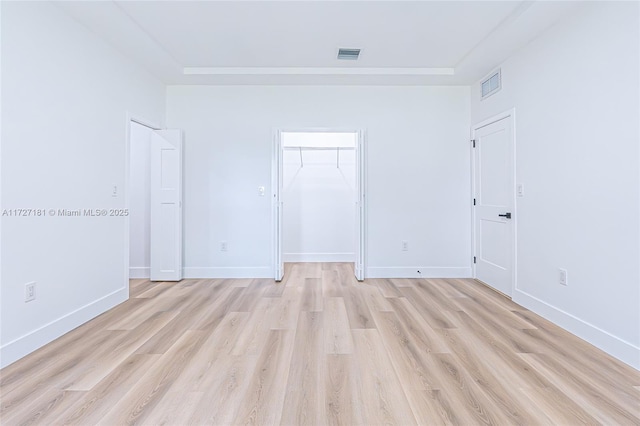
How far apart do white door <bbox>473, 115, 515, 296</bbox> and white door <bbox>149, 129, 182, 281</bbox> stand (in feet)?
12.8

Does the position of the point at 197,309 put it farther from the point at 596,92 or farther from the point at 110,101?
the point at 596,92

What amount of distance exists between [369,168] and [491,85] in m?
1.73

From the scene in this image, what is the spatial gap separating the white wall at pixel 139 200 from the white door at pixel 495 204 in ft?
14.6

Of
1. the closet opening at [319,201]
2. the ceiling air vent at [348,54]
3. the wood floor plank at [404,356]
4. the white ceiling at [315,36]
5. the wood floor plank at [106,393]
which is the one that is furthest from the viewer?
the closet opening at [319,201]

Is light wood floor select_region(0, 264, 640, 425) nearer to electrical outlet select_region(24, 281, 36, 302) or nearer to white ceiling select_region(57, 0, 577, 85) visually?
electrical outlet select_region(24, 281, 36, 302)

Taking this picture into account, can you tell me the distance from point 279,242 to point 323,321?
5.08 feet

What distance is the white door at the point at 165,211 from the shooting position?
3816 mm

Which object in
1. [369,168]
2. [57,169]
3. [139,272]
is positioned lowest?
[139,272]

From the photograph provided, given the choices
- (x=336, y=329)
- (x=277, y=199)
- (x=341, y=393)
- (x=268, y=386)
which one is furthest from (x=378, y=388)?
(x=277, y=199)

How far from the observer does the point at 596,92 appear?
2.17m

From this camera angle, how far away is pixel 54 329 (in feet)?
7.33

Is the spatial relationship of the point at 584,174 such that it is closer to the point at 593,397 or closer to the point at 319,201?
the point at 593,397

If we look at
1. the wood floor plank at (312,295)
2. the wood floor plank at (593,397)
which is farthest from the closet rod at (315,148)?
the wood floor plank at (593,397)

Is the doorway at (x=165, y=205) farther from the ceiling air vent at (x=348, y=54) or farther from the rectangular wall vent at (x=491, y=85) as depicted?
the rectangular wall vent at (x=491, y=85)
